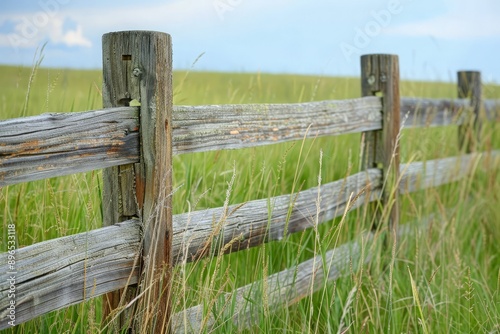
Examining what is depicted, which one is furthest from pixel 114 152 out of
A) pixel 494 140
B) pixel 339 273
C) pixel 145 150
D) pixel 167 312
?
pixel 494 140

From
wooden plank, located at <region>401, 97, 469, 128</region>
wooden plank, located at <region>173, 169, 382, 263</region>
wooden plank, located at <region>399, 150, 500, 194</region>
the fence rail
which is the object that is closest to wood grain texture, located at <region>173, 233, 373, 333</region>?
wooden plank, located at <region>173, 169, 382, 263</region>

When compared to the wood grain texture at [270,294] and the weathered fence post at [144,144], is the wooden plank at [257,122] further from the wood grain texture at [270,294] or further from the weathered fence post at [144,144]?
the wood grain texture at [270,294]

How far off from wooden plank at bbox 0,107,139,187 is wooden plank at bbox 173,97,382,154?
0.28 m

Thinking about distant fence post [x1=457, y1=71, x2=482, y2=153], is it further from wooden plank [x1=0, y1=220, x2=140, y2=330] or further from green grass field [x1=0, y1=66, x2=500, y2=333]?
wooden plank [x1=0, y1=220, x2=140, y2=330]

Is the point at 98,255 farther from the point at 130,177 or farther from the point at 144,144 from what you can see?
the point at 144,144

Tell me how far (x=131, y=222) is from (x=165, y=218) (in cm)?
13

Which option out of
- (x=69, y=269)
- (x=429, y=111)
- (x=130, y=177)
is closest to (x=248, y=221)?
(x=130, y=177)

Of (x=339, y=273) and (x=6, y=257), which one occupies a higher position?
(x=6, y=257)

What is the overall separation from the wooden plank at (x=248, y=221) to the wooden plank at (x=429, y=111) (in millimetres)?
1040

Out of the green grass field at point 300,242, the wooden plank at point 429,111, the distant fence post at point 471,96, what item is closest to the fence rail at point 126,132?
the green grass field at point 300,242

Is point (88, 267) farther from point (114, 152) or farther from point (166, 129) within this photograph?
point (166, 129)

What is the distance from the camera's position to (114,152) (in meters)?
2.17

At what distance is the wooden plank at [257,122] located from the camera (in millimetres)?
2516

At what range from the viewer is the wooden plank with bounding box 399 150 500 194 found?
15.0ft
